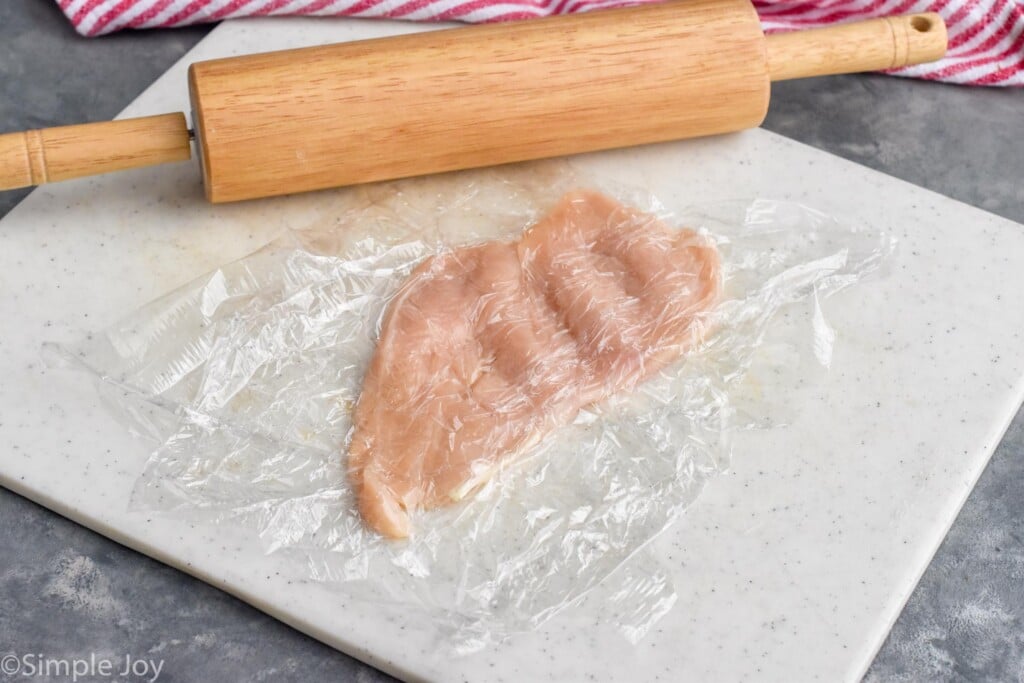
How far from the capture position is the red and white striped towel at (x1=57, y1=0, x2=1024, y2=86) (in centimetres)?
173

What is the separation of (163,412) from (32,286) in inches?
9.9

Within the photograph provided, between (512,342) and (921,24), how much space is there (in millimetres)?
731

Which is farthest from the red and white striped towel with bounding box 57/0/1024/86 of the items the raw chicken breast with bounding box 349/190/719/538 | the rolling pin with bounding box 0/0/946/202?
the raw chicken breast with bounding box 349/190/719/538

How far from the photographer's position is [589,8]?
1.80m

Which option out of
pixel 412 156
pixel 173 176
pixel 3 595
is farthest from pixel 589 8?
pixel 3 595

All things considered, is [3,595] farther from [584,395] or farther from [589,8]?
[589,8]

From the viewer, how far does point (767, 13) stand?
182cm

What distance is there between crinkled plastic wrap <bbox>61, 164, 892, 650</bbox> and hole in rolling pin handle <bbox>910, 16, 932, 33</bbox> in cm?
31

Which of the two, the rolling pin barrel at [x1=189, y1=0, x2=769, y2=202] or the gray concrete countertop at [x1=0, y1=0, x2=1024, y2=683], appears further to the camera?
the rolling pin barrel at [x1=189, y1=0, x2=769, y2=202]

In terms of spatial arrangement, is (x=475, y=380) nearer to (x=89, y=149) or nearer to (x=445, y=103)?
(x=445, y=103)

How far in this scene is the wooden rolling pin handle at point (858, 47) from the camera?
1.57 m

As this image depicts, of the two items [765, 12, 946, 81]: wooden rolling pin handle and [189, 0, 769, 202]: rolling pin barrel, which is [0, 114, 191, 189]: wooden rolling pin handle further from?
[765, 12, 946, 81]: wooden rolling pin handle

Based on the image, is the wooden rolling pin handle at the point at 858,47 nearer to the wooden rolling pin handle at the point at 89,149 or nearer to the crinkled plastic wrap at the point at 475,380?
the crinkled plastic wrap at the point at 475,380

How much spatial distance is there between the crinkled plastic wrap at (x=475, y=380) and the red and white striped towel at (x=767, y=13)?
35cm
